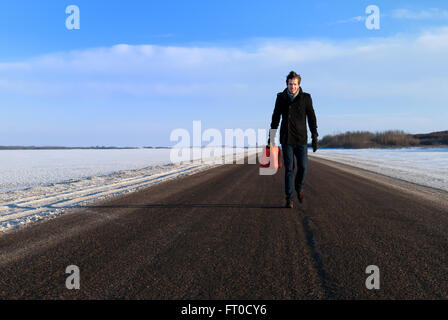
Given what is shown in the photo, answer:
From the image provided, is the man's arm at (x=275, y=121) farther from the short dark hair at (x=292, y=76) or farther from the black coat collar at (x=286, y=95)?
the short dark hair at (x=292, y=76)

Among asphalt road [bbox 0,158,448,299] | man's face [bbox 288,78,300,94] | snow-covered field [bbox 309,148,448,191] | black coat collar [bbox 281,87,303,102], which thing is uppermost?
man's face [bbox 288,78,300,94]

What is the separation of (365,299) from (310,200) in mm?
4389

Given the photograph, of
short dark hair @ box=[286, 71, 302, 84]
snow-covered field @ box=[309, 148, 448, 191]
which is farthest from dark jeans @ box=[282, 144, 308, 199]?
snow-covered field @ box=[309, 148, 448, 191]

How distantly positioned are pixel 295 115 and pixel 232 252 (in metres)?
3.14

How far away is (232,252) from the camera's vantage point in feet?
10.7

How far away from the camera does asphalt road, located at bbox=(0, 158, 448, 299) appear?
7.75 feet

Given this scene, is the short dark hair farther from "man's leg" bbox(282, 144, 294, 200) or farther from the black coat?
"man's leg" bbox(282, 144, 294, 200)

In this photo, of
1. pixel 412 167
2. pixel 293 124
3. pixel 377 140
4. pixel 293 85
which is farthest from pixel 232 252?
pixel 377 140

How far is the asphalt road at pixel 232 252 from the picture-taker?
2.36 m

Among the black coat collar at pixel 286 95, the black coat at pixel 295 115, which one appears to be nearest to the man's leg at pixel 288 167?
the black coat at pixel 295 115

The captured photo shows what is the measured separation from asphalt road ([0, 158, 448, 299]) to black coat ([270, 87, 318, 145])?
1.26m

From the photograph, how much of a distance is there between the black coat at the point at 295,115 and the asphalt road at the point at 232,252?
1265 mm
